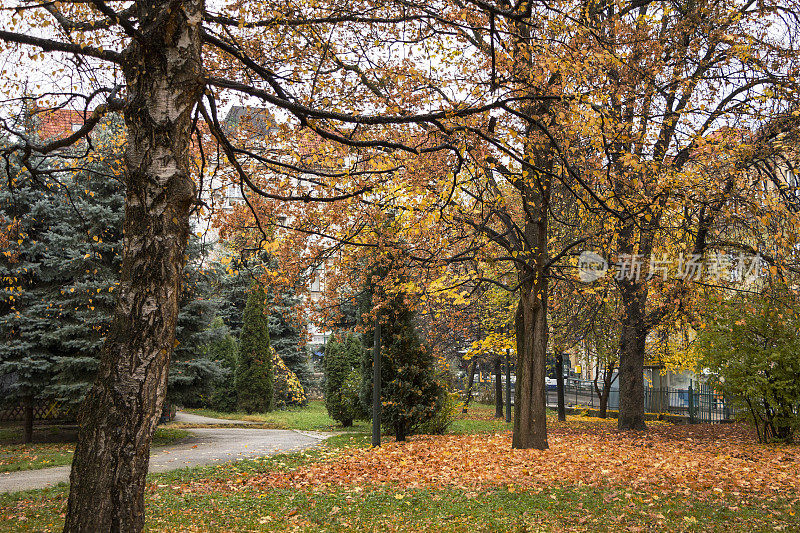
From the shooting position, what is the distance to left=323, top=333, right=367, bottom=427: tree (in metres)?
16.8

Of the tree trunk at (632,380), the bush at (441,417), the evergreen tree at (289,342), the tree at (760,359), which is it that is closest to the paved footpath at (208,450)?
the bush at (441,417)

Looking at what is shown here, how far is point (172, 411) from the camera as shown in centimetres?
2022

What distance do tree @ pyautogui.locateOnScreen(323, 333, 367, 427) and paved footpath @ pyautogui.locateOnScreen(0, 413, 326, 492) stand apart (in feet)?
4.25

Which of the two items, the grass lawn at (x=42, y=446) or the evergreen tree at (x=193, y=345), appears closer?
the grass lawn at (x=42, y=446)

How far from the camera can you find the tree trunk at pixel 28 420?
1421cm

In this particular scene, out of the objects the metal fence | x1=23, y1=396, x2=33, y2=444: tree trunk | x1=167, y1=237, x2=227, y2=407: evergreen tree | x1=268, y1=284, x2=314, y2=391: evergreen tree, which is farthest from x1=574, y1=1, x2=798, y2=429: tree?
x1=268, y1=284, x2=314, y2=391: evergreen tree

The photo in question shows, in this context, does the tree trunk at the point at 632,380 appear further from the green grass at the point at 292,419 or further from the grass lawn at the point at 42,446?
the grass lawn at the point at 42,446

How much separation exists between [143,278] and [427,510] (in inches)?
172

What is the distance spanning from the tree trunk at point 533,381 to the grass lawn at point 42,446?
744 cm

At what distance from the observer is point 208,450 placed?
13.3 m

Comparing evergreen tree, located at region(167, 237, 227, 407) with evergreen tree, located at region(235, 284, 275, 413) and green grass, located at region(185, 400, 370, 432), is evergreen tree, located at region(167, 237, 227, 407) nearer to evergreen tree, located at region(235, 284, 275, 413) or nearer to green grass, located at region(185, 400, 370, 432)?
green grass, located at region(185, 400, 370, 432)

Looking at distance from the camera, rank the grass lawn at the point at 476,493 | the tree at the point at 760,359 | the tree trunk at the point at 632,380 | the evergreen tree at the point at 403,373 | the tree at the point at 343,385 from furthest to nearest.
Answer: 1. the tree at the point at 343,385
2. the tree trunk at the point at 632,380
3. the evergreen tree at the point at 403,373
4. the tree at the point at 760,359
5. the grass lawn at the point at 476,493

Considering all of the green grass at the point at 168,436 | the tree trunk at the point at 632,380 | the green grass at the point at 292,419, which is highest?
the tree trunk at the point at 632,380

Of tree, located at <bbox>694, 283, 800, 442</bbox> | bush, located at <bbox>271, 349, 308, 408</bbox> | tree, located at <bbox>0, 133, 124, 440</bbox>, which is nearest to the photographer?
tree, located at <bbox>694, 283, 800, 442</bbox>
